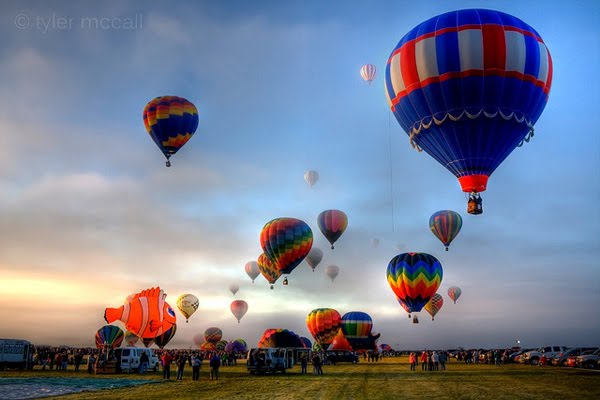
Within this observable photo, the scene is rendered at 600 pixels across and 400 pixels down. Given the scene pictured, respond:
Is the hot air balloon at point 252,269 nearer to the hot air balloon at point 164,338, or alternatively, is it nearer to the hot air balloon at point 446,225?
the hot air balloon at point 164,338

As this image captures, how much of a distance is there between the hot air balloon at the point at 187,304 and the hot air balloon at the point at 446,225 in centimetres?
3648

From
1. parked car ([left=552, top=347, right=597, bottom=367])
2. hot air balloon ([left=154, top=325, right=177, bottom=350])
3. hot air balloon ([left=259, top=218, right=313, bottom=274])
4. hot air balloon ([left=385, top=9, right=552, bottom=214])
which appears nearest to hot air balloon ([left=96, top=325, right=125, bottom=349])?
hot air balloon ([left=154, top=325, right=177, bottom=350])

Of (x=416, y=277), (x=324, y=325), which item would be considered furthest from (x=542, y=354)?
(x=324, y=325)

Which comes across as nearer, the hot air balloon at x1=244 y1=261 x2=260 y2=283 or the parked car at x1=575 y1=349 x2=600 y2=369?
the parked car at x1=575 y1=349 x2=600 y2=369

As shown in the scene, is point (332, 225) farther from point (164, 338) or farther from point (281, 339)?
point (164, 338)

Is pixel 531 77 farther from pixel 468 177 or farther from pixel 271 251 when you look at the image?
pixel 271 251

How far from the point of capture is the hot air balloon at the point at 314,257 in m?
68.1

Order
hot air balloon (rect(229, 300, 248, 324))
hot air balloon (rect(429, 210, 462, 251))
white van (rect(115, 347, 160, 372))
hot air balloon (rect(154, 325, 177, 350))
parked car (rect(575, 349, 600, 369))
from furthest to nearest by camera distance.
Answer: hot air balloon (rect(229, 300, 248, 324))
hot air balloon (rect(154, 325, 177, 350))
hot air balloon (rect(429, 210, 462, 251))
parked car (rect(575, 349, 600, 369))
white van (rect(115, 347, 160, 372))

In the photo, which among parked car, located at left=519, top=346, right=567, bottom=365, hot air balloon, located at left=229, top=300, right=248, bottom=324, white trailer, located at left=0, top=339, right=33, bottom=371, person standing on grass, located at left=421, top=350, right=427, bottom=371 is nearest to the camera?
white trailer, located at left=0, top=339, right=33, bottom=371

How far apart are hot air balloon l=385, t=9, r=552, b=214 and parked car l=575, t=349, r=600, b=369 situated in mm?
16565

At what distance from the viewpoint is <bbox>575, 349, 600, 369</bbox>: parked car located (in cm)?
3584

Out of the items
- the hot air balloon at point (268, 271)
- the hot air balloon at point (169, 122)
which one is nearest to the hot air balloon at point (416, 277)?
the hot air balloon at point (268, 271)

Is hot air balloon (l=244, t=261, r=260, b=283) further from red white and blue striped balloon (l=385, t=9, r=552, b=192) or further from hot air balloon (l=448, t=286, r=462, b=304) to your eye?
red white and blue striped balloon (l=385, t=9, r=552, b=192)

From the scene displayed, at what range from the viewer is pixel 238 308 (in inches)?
3145
